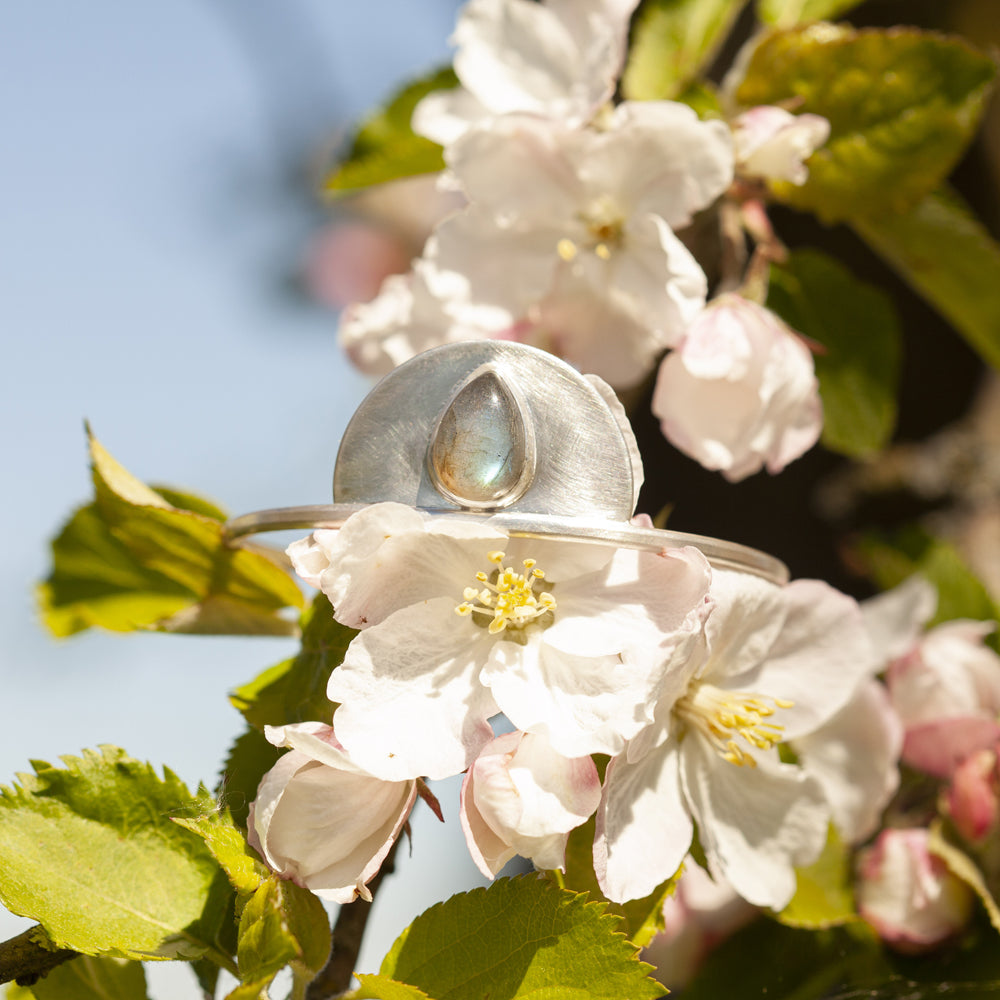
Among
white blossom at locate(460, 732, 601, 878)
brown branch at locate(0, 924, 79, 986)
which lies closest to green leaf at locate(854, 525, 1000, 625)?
white blossom at locate(460, 732, 601, 878)

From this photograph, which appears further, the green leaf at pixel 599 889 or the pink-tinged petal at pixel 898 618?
the pink-tinged petal at pixel 898 618

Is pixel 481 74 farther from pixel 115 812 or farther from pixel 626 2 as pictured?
pixel 115 812

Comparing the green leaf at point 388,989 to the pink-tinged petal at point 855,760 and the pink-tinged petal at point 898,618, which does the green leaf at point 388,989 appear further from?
the pink-tinged petal at point 898,618

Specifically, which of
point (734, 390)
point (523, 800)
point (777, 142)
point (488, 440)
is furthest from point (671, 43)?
point (523, 800)

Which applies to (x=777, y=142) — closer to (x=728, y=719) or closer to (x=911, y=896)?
(x=728, y=719)

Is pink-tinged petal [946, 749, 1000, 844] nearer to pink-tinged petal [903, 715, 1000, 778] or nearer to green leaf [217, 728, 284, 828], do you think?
pink-tinged petal [903, 715, 1000, 778]

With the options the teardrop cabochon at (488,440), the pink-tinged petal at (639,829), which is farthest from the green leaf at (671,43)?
the pink-tinged petal at (639,829)
